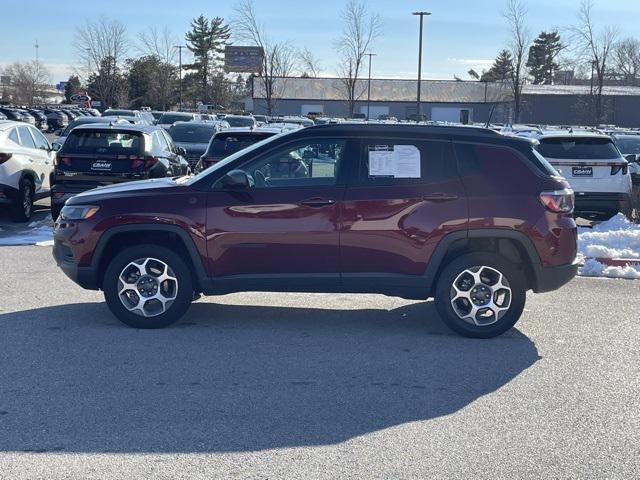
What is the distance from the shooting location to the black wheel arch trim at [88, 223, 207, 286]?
7059 millimetres

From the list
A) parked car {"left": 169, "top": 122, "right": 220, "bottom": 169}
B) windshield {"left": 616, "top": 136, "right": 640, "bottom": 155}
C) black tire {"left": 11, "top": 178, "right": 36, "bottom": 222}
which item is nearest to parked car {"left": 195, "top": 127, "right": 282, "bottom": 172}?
black tire {"left": 11, "top": 178, "right": 36, "bottom": 222}

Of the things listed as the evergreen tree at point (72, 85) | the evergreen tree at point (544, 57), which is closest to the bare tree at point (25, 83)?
the evergreen tree at point (72, 85)

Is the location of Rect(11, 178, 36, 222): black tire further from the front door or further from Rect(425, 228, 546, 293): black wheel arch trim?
Rect(425, 228, 546, 293): black wheel arch trim

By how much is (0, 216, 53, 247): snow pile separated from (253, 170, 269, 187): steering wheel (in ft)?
19.0

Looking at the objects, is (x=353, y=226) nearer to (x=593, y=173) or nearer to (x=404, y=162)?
(x=404, y=162)

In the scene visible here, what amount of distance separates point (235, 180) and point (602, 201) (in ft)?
28.6

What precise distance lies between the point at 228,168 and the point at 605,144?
353 inches

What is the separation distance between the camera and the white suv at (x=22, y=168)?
13305mm

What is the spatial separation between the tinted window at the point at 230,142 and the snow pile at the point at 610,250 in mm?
5870

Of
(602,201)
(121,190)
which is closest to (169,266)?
(121,190)

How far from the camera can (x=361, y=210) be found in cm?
698

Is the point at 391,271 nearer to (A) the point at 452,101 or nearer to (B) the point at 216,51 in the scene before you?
(A) the point at 452,101

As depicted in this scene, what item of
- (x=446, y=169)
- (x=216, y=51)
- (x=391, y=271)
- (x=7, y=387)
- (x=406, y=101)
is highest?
(x=216, y=51)

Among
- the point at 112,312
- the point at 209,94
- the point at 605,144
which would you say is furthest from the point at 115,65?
the point at 112,312
